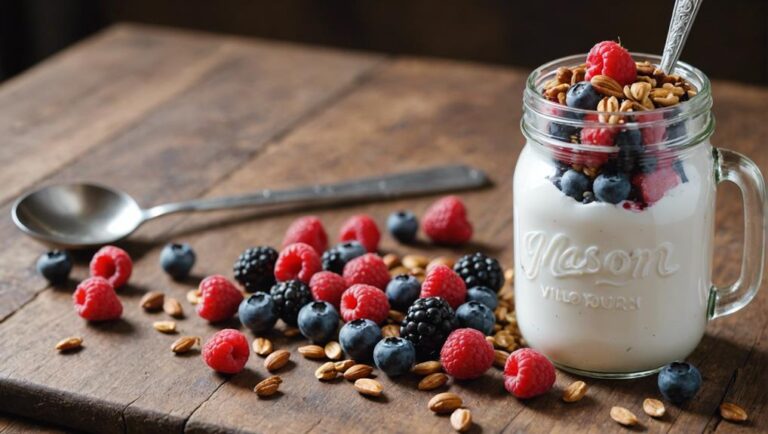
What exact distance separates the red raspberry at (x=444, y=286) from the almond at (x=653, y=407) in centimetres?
32

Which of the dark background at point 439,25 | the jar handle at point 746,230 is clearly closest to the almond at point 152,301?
the jar handle at point 746,230

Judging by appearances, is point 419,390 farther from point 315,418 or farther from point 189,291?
point 189,291

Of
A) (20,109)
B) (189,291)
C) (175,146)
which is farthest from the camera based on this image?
(20,109)

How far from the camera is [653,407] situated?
1.31 meters

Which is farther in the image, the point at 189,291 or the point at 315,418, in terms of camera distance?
the point at 189,291

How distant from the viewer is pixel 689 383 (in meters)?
1.31

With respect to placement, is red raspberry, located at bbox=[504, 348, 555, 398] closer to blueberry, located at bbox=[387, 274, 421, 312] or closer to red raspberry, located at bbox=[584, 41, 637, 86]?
blueberry, located at bbox=[387, 274, 421, 312]

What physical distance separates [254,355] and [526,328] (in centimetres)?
37

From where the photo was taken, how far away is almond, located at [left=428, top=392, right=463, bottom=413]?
1319 millimetres

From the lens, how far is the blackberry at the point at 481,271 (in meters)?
1.59

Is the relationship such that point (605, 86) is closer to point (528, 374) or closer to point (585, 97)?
point (585, 97)

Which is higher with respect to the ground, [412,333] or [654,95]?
A: [654,95]

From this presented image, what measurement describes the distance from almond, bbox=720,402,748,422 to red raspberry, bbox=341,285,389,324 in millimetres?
473

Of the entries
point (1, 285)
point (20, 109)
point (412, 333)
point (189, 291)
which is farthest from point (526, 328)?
point (20, 109)
